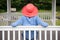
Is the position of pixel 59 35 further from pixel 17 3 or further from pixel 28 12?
pixel 17 3

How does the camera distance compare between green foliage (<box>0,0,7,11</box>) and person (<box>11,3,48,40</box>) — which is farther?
green foliage (<box>0,0,7,11</box>)

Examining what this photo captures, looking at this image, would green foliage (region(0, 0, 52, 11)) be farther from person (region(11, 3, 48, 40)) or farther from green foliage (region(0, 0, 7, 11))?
person (region(11, 3, 48, 40))

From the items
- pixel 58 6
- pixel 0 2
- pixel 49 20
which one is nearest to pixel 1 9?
pixel 0 2

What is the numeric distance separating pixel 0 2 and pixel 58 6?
4.21 metres

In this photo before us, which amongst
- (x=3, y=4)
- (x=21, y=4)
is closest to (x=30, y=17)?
(x=21, y=4)

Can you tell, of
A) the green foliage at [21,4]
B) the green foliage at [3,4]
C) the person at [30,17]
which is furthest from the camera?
the green foliage at [3,4]

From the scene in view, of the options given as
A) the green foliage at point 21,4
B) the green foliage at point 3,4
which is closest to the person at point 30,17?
the green foliage at point 21,4

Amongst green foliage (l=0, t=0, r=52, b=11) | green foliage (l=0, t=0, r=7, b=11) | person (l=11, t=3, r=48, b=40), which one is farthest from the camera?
green foliage (l=0, t=0, r=7, b=11)

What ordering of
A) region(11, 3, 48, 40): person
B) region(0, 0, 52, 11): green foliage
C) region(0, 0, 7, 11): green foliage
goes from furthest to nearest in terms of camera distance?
1. region(0, 0, 7, 11): green foliage
2. region(0, 0, 52, 11): green foliage
3. region(11, 3, 48, 40): person

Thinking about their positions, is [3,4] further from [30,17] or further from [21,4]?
[30,17]

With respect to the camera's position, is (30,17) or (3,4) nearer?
(30,17)

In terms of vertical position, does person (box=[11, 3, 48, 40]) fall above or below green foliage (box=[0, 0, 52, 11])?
below

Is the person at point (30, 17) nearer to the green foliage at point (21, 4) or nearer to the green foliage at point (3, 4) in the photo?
the green foliage at point (21, 4)

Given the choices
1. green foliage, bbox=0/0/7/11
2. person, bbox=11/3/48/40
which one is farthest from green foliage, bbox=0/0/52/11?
person, bbox=11/3/48/40
